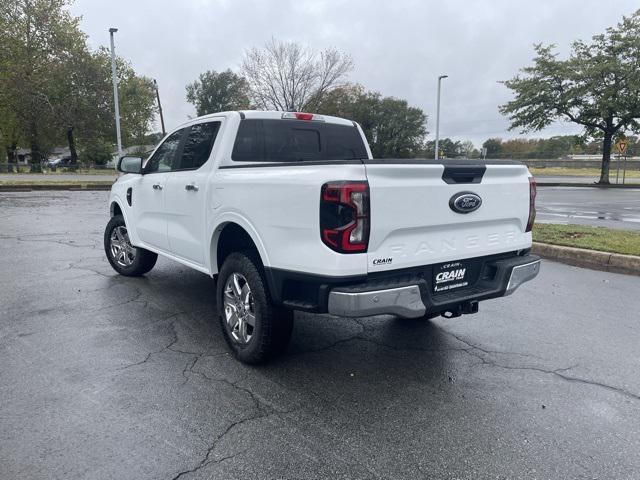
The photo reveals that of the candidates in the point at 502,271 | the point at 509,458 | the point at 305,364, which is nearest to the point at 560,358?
the point at 502,271

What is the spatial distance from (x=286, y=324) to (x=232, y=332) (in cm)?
54

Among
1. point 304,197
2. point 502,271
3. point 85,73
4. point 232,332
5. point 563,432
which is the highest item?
point 85,73

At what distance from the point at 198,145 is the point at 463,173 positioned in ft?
8.23

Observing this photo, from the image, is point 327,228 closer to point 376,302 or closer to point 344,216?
point 344,216

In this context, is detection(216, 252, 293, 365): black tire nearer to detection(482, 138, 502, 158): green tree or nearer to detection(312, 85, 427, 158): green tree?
detection(312, 85, 427, 158): green tree

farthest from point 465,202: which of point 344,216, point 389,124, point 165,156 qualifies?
point 389,124

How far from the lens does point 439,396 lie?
3.20 metres

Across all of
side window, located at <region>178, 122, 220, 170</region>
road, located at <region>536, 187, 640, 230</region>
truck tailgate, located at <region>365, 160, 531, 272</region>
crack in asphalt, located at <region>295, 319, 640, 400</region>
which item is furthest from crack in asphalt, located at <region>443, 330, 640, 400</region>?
road, located at <region>536, 187, 640, 230</region>

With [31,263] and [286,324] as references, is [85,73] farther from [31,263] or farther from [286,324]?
[286,324]

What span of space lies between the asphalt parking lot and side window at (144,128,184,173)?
4.69 ft

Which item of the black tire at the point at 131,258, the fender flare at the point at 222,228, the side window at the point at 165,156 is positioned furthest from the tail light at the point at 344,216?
the black tire at the point at 131,258

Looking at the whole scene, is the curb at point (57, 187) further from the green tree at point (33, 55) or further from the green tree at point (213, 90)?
the green tree at point (213, 90)

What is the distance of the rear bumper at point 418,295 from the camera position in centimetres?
285

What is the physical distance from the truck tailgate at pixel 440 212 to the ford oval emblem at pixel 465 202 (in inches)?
0.8
